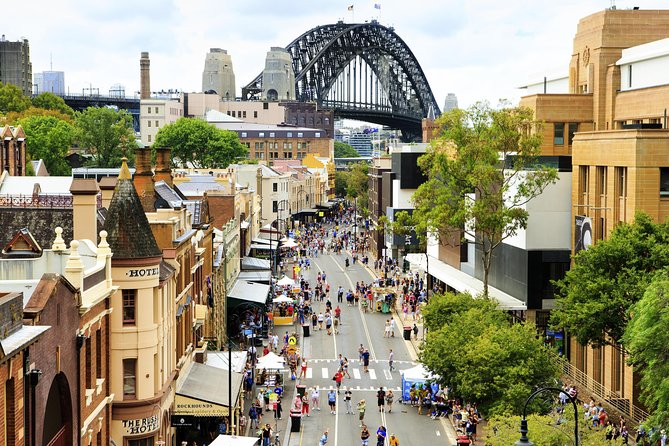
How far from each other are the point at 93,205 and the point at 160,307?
5286mm

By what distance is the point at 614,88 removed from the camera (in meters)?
72.1

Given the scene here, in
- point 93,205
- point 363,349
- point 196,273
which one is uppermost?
point 93,205

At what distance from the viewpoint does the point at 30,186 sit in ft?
216

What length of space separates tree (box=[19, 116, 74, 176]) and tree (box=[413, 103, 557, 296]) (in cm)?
8092

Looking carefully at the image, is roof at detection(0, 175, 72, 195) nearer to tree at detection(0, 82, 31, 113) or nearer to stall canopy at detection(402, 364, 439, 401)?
stall canopy at detection(402, 364, 439, 401)

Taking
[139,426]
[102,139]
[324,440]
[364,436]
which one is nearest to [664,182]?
[364,436]

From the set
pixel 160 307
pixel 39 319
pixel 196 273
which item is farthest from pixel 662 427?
pixel 196 273

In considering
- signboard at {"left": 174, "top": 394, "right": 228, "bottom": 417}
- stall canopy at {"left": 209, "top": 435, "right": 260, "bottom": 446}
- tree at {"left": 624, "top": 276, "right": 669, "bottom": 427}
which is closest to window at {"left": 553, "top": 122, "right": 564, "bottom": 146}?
tree at {"left": 624, "top": 276, "right": 669, "bottom": 427}

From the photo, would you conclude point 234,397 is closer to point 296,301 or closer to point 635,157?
point 635,157

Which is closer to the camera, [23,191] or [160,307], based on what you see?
[160,307]

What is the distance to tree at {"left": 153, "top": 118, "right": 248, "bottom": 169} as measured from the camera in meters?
187

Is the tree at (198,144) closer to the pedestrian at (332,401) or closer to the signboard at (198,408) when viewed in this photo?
the pedestrian at (332,401)

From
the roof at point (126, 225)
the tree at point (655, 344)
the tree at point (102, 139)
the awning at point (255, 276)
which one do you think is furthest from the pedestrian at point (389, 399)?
the tree at point (102, 139)

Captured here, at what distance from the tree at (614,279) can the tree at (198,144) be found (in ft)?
449
